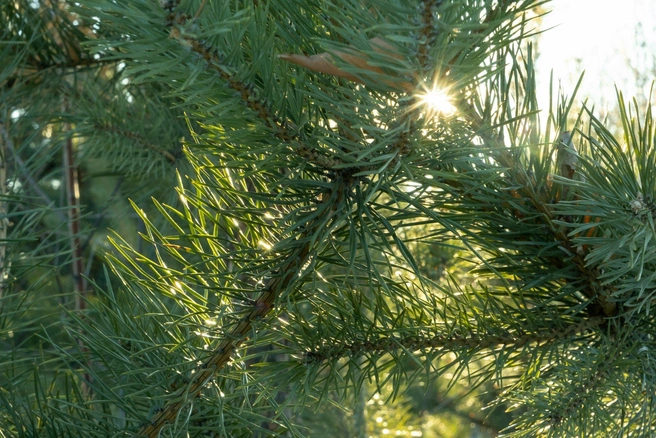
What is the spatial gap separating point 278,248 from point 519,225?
110 mm

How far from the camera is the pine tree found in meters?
0.21

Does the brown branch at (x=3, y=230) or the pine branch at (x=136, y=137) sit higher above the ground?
the pine branch at (x=136, y=137)

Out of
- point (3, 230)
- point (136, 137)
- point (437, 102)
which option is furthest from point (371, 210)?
point (136, 137)

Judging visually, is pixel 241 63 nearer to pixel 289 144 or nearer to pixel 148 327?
pixel 289 144

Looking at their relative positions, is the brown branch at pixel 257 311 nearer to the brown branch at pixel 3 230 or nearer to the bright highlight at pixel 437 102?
the bright highlight at pixel 437 102

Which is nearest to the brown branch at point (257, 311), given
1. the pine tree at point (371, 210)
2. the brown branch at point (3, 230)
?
the pine tree at point (371, 210)

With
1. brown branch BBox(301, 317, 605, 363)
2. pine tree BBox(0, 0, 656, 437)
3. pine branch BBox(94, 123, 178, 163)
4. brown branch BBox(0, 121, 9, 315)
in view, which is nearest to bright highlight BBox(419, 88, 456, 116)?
pine tree BBox(0, 0, 656, 437)

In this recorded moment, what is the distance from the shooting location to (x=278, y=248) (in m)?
0.27

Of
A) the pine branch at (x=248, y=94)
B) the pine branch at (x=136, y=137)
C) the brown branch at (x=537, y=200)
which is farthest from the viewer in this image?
the pine branch at (x=136, y=137)

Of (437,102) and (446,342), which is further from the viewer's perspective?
(446,342)

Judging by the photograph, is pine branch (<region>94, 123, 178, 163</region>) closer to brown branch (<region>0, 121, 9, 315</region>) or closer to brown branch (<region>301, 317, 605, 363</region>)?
brown branch (<region>0, 121, 9, 315</region>)

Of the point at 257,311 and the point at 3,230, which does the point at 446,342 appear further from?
the point at 3,230

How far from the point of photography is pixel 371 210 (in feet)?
0.87

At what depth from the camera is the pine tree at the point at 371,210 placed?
0.68ft
